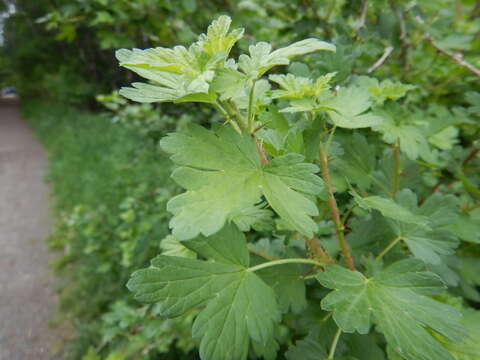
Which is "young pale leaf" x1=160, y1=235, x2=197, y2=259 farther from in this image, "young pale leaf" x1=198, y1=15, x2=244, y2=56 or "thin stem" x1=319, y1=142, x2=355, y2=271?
"young pale leaf" x1=198, y1=15, x2=244, y2=56

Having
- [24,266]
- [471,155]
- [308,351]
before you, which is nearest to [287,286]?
[308,351]

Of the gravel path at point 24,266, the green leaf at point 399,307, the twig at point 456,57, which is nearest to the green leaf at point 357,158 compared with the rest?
the green leaf at point 399,307

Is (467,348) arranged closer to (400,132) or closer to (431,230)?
(431,230)

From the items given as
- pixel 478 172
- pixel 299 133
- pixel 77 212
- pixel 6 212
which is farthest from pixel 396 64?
pixel 6 212

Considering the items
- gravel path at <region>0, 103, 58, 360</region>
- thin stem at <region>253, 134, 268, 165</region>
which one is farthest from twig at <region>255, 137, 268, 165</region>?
gravel path at <region>0, 103, 58, 360</region>

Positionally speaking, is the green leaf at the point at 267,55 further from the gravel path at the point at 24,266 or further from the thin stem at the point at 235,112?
the gravel path at the point at 24,266

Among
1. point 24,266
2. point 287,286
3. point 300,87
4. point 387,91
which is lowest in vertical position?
point 24,266
